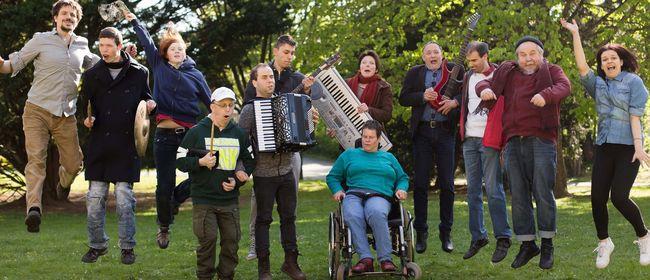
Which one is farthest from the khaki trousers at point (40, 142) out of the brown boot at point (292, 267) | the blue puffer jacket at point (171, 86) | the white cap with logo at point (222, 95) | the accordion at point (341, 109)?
the accordion at point (341, 109)

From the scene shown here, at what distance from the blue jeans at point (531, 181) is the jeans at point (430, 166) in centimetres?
125

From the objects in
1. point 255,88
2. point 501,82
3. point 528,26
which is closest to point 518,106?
point 501,82

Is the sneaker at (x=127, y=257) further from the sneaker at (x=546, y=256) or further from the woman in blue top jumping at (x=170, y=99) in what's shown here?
the sneaker at (x=546, y=256)

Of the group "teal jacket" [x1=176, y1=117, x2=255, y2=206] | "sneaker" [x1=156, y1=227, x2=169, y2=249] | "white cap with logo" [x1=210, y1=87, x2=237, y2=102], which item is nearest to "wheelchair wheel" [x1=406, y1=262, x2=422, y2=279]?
"teal jacket" [x1=176, y1=117, x2=255, y2=206]

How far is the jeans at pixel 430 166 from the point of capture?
8820mm

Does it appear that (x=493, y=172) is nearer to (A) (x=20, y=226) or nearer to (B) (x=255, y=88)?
(B) (x=255, y=88)

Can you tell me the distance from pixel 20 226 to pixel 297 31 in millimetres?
8682

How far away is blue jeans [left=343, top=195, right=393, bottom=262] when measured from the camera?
7988mm

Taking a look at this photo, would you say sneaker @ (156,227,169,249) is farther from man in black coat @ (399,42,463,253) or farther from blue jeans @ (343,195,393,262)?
man in black coat @ (399,42,463,253)

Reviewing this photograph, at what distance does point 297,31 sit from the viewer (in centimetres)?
2223

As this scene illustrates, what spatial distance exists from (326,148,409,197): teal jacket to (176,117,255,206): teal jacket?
106 centimetres

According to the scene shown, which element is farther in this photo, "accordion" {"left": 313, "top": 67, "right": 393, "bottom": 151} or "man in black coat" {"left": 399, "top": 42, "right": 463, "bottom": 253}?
"man in black coat" {"left": 399, "top": 42, "right": 463, "bottom": 253}

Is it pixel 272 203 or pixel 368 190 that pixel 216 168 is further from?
pixel 368 190

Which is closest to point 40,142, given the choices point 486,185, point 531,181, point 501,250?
point 486,185
